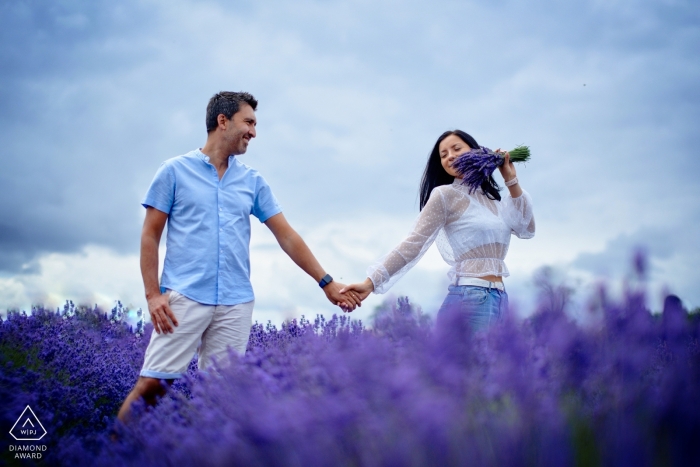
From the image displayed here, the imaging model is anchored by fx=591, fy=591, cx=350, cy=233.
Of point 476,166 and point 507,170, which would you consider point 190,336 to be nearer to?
point 476,166

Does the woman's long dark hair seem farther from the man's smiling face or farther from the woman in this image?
the man's smiling face

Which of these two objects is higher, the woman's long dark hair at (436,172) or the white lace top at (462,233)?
the woman's long dark hair at (436,172)

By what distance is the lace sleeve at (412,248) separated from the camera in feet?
11.4

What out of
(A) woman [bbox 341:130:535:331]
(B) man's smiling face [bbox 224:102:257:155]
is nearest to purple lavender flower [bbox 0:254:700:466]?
(A) woman [bbox 341:130:535:331]

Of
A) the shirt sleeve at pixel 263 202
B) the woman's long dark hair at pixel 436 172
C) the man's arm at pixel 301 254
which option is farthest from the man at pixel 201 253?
the woman's long dark hair at pixel 436 172

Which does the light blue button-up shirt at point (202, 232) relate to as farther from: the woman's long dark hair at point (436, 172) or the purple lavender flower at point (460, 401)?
the woman's long dark hair at point (436, 172)

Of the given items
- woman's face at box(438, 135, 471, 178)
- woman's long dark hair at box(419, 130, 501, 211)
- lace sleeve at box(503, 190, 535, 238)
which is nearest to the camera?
lace sleeve at box(503, 190, 535, 238)

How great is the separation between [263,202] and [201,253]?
0.63 m

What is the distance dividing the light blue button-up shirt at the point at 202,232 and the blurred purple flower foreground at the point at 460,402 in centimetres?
80

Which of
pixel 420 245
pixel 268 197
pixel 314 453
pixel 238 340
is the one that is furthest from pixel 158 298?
pixel 314 453

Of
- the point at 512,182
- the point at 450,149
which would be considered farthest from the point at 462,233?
the point at 450,149

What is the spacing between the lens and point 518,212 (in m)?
3.61

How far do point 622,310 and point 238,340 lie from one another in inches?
81.6

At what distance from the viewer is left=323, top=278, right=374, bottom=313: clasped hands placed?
3.73m
